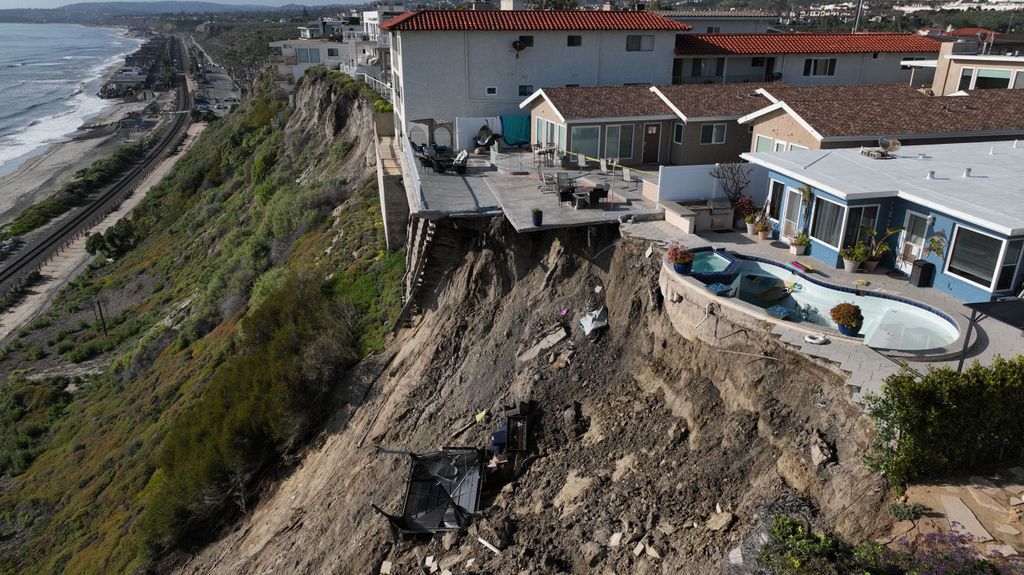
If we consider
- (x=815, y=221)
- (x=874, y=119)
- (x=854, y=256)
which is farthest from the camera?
(x=874, y=119)

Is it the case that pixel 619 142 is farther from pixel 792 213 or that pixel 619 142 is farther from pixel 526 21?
pixel 792 213

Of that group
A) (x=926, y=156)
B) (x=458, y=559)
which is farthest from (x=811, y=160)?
(x=458, y=559)

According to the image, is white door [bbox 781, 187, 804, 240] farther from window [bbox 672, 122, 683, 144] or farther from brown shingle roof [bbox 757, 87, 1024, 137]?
window [bbox 672, 122, 683, 144]

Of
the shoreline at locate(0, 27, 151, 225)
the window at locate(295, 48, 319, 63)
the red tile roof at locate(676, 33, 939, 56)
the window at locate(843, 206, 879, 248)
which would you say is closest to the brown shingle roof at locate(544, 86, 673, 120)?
the red tile roof at locate(676, 33, 939, 56)

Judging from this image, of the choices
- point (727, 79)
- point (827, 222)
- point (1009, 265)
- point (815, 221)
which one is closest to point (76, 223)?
point (727, 79)

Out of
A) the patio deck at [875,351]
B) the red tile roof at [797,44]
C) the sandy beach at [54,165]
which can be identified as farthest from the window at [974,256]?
the sandy beach at [54,165]

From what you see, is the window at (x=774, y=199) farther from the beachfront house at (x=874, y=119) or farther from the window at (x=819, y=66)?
the window at (x=819, y=66)
